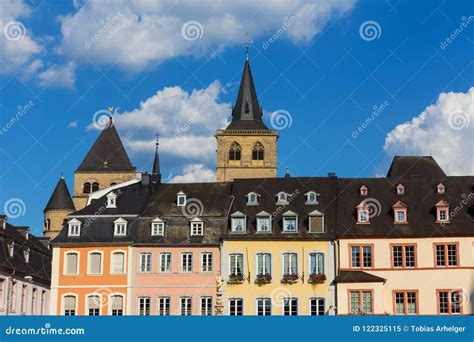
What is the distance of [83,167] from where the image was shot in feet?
358

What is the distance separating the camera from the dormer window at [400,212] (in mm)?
52688

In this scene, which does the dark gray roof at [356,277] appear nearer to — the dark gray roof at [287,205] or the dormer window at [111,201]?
the dark gray roof at [287,205]

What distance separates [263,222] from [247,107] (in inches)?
2037

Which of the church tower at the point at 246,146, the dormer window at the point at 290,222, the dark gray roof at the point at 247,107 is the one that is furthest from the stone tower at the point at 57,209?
the dormer window at the point at 290,222

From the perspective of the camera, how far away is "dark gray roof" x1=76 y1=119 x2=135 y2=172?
356ft

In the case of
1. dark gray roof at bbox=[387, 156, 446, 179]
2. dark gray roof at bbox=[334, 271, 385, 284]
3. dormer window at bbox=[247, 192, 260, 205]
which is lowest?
dark gray roof at bbox=[334, 271, 385, 284]

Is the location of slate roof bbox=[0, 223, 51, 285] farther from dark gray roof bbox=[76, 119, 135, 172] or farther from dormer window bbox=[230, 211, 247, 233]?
dark gray roof bbox=[76, 119, 135, 172]

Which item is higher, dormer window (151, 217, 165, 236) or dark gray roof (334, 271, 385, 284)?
dormer window (151, 217, 165, 236)

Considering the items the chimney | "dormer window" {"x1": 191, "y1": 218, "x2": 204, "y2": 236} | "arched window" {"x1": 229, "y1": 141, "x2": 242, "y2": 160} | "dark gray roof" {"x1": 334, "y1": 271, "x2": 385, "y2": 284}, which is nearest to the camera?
"dark gray roof" {"x1": 334, "y1": 271, "x2": 385, "y2": 284}

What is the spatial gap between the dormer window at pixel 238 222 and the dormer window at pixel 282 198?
3034 millimetres

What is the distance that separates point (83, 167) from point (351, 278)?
2555 inches

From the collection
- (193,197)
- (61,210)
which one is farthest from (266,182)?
(61,210)

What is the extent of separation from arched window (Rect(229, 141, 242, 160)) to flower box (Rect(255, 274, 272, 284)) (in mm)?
51837

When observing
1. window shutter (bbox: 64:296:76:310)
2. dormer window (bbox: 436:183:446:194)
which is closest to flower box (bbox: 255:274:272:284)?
window shutter (bbox: 64:296:76:310)
